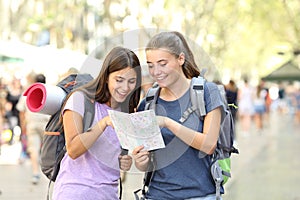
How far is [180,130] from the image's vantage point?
3.34 m

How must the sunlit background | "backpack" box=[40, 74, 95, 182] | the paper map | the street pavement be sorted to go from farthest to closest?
the sunlit background, the street pavement, "backpack" box=[40, 74, 95, 182], the paper map

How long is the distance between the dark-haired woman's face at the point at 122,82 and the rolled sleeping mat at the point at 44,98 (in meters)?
0.29

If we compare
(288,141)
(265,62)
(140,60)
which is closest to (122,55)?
(140,60)

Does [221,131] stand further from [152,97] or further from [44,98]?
[44,98]

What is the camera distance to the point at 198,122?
3457 mm

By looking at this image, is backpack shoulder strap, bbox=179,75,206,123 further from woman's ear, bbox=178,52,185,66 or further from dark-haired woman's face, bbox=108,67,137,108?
dark-haired woman's face, bbox=108,67,137,108

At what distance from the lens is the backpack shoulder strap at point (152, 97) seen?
356cm

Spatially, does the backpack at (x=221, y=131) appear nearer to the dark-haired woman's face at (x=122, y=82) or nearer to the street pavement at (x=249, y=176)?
the dark-haired woman's face at (x=122, y=82)

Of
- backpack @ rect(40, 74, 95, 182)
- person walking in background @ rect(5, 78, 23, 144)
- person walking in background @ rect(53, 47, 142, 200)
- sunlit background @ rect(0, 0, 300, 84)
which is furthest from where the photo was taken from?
sunlit background @ rect(0, 0, 300, 84)

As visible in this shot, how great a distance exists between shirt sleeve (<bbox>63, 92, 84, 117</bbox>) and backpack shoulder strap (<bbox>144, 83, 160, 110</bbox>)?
1.05ft

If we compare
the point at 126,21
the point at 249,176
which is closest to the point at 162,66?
the point at 249,176

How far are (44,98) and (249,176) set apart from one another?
928cm

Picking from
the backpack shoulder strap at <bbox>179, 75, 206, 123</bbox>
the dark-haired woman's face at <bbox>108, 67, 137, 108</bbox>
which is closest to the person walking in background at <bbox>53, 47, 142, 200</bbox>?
the dark-haired woman's face at <bbox>108, 67, 137, 108</bbox>

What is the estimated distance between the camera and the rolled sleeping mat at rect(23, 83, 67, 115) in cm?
354
